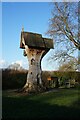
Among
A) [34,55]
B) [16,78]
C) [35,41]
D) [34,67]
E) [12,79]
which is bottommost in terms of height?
[12,79]

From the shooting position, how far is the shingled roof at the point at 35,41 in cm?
2028

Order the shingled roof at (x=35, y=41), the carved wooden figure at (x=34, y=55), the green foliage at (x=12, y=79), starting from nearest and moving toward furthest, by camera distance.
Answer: the carved wooden figure at (x=34, y=55) → the shingled roof at (x=35, y=41) → the green foliage at (x=12, y=79)

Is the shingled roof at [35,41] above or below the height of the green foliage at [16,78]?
above

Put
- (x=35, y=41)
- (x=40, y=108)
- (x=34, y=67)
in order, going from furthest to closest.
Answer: (x=35, y=41), (x=34, y=67), (x=40, y=108)

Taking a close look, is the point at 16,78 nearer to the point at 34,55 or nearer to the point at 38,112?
the point at 34,55

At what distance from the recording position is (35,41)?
2067cm

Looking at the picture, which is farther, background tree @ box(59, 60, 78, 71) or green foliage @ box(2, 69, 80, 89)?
green foliage @ box(2, 69, 80, 89)

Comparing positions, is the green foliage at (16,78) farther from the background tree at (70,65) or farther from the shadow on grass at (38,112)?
the shadow on grass at (38,112)

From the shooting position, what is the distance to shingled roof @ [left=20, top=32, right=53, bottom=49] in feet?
66.5

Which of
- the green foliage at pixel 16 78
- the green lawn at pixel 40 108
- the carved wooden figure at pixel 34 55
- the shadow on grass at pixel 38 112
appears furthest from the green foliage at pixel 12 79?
the shadow on grass at pixel 38 112

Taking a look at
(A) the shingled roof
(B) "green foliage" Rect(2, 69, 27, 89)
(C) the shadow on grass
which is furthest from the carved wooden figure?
(C) the shadow on grass

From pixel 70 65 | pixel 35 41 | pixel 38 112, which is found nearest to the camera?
pixel 38 112

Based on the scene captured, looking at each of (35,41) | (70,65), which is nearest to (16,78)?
(35,41)

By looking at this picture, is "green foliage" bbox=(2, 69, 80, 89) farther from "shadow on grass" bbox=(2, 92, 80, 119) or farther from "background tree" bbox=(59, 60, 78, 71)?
"shadow on grass" bbox=(2, 92, 80, 119)
